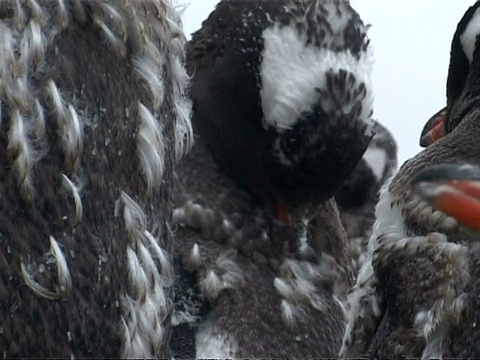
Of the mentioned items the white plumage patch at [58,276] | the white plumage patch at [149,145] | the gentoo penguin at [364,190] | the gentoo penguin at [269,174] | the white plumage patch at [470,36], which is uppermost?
the white plumage patch at [149,145]

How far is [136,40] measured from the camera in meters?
0.94

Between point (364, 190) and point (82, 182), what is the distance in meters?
2.14

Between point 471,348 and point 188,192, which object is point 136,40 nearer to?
point 471,348

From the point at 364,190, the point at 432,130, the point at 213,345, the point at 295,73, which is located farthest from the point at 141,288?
the point at 364,190

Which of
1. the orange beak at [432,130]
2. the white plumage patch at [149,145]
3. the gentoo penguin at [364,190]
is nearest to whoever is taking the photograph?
the white plumage patch at [149,145]

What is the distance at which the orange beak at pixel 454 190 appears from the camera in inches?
39.9

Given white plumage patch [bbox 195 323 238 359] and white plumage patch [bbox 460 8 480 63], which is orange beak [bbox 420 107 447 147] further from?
white plumage patch [bbox 195 323 238 359]

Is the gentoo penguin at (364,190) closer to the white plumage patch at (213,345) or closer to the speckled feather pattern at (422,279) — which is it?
the white plumage patch at (213,345)

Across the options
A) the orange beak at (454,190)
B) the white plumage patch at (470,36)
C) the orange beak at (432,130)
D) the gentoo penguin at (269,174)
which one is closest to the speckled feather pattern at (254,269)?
the gentoo penguin at (269,174)

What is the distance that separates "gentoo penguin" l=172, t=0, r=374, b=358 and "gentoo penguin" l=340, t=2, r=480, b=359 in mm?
495

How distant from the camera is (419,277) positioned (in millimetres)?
1055

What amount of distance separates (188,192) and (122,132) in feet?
3.20

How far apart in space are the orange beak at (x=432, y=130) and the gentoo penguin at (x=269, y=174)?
33 cm

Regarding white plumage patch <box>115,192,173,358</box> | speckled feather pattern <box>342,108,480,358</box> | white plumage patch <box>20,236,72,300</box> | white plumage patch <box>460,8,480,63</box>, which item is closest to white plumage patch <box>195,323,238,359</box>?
speckled feather pattern <box>342,108,480,358</box>
